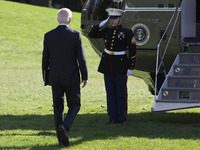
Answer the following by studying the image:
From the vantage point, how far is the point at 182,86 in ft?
25.7

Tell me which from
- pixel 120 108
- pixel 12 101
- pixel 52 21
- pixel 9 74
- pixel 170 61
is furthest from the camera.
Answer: pixel 52 21

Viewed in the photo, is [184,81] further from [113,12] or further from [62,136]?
[62,136]

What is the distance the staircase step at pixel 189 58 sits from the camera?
8312mm

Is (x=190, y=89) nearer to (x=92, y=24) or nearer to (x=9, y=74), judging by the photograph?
(x=92, y=24)

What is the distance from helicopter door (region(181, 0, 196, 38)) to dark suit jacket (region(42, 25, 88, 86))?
2894 millimetres

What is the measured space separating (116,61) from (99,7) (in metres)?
1.46

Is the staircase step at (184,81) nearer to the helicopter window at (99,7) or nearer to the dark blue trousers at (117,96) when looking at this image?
the dark blue trousers at (117,96)

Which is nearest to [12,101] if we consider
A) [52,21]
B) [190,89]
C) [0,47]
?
[190,89]

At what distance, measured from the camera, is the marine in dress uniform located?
8352mm

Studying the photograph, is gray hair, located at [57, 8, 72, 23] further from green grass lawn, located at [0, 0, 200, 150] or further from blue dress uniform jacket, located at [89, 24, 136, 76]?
blue dress uniform jacket, located at [89, 24, 136, 76]

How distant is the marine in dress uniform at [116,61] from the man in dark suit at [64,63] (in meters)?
1.66

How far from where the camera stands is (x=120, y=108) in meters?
8.52

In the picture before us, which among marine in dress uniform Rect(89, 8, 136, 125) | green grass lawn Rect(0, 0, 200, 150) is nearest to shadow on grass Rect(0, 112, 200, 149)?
green grass lawn Rect(0, 0, 200, 150)

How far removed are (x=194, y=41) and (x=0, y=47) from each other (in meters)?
19.4
